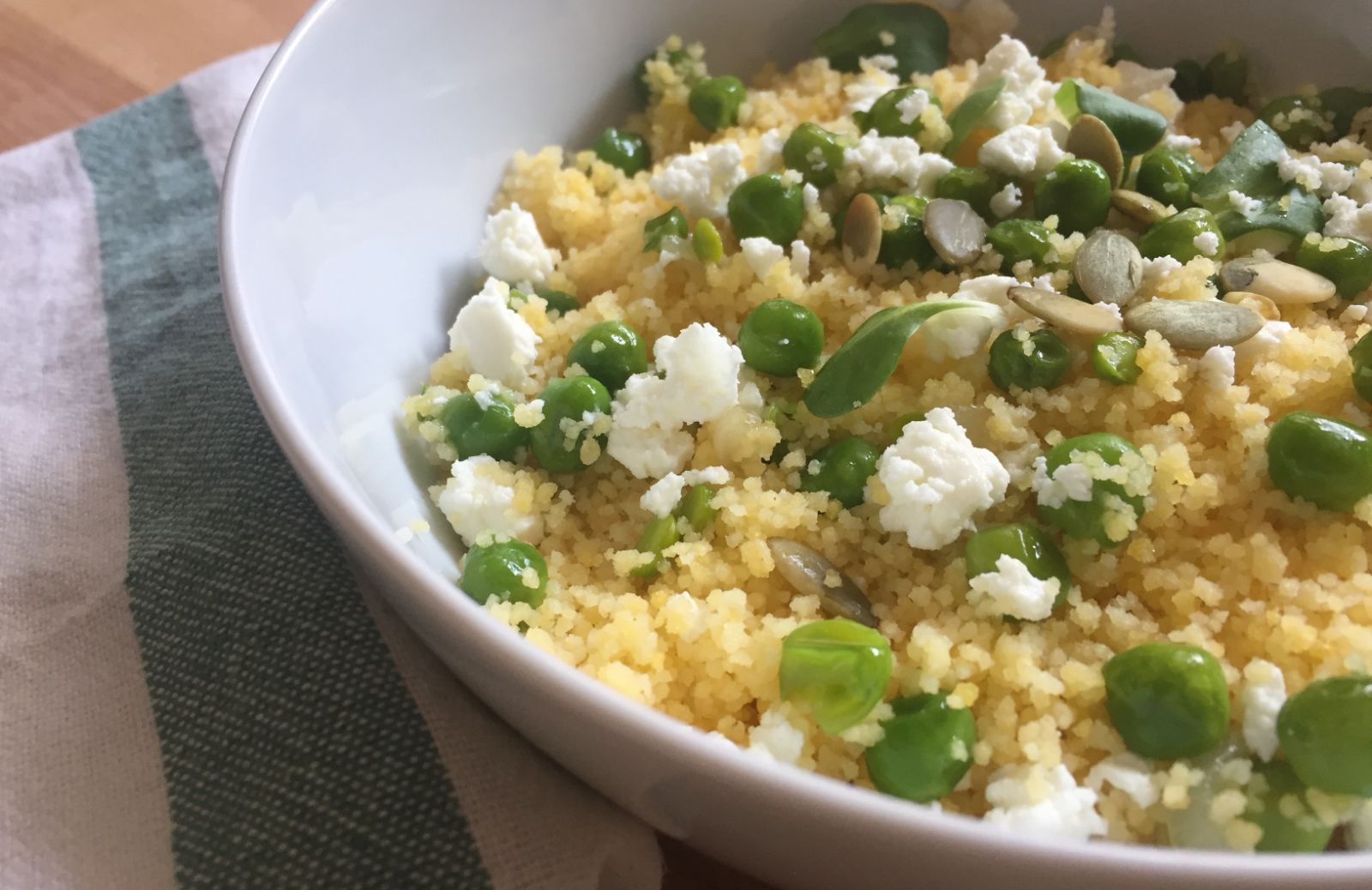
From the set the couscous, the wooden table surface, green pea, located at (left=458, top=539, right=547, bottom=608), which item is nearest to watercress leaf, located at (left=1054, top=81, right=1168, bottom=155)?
the couscous

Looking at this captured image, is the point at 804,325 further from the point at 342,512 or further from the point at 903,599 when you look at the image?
the point at 342,512

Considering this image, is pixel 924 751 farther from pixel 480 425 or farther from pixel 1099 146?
pixel 1099 146

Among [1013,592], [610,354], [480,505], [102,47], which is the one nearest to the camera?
[1013,592]

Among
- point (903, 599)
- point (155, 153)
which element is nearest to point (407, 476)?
point (903, 599)

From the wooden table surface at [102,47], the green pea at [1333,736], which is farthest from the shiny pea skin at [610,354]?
the wooden table surface at [102,47]

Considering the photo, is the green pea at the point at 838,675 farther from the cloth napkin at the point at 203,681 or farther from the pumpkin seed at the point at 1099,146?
the pumpkin seed at the point at 1099,146

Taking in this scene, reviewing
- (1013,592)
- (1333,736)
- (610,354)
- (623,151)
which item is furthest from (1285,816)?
(623,151)
